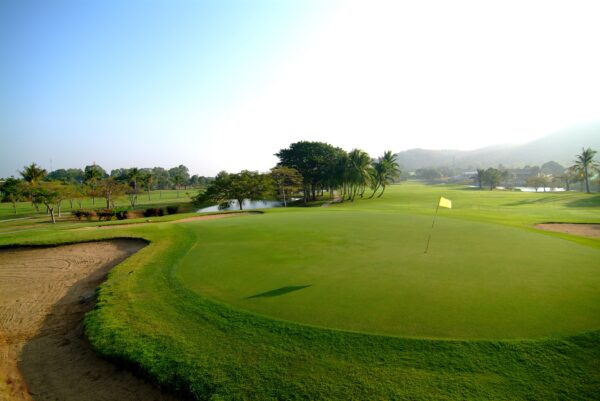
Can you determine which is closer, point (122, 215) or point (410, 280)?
point (410, 280)

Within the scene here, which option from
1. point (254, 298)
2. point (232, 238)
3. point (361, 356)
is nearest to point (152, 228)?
point (232, 238)

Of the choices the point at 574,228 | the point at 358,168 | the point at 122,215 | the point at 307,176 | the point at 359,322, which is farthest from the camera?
the point at 307,176

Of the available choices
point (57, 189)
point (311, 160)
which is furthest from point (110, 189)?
point (311, 160)

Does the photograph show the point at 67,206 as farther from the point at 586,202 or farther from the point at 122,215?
the point at 586,202

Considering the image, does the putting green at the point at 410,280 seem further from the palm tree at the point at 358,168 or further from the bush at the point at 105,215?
the palm tree at the point at 358,168

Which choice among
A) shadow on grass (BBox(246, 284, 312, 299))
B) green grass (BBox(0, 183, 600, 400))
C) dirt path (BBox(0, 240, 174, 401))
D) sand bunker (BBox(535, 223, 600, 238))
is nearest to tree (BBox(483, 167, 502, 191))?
sand bunker (BBox(535, 223, 600, 238))

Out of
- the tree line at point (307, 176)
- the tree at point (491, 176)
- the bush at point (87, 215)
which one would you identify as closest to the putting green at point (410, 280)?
the bush at point (87, 215)

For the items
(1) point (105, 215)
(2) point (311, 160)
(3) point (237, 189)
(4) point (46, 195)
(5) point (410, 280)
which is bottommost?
(5) point (410, 280)
